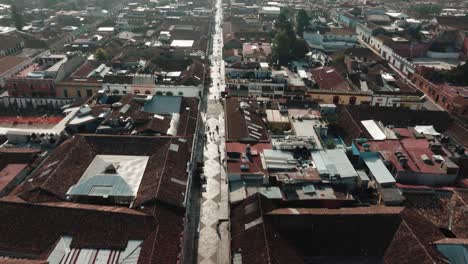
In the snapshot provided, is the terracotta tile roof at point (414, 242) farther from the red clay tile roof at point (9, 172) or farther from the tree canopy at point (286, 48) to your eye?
the tree canopy at point (286, 48)

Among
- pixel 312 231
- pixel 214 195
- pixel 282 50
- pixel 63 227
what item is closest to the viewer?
pixel 63 227

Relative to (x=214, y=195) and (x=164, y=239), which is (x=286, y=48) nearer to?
(x=214, y=195)

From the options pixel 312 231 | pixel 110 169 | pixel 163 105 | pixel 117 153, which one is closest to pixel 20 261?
pixel 110 169

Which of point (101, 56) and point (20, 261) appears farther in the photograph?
point (101, 56)

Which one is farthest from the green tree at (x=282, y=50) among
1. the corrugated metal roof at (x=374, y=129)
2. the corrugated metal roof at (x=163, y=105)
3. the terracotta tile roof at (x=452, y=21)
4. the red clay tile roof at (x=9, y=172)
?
the terracotta tile roof at (x=452, y=21)

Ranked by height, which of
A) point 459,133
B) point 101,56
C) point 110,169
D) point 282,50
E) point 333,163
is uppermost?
point 282,50

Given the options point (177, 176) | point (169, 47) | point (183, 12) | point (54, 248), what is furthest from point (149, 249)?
point (183, 12)
